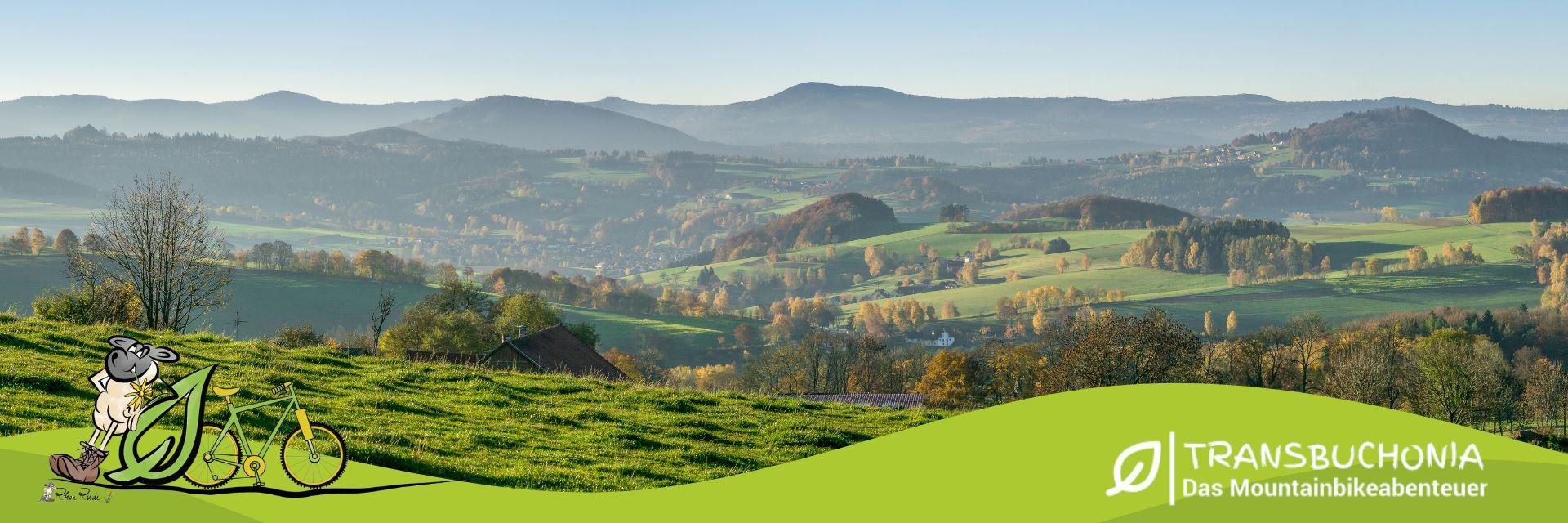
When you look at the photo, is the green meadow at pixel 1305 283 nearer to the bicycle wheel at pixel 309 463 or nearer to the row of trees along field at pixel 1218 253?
the row of trees along field at pixel 1218 253

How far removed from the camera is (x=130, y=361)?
Result: 376 inches

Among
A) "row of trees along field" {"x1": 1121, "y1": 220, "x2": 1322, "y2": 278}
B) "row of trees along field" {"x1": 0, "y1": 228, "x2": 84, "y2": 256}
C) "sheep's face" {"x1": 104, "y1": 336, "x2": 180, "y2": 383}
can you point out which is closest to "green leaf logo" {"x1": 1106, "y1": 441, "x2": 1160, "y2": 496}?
"sheep's face" {"x1": 104, "y1": 336, "x2": 180, "y2": 383}

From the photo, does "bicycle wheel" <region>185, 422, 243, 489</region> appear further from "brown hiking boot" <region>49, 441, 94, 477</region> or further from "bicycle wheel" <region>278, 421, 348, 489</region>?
"brown hiking boot" <region>49, 441, 94, 477</region>

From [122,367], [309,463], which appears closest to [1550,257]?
[309,463]

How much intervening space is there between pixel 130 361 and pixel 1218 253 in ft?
601

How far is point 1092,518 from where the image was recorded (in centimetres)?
940

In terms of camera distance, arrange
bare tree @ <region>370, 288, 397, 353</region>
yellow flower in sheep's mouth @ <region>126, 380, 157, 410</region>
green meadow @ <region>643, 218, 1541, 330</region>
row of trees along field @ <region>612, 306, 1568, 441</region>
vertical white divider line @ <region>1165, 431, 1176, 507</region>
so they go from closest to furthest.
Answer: yellow flower in sheep's mouth @ <region>126, 380, 157, 410</region> < vertical white divider line @ <region>1165, 431, 1176, 507</region> < bare tree @ <region>370, 288, 397, 353</region> < row of trees along field @ <region>612, 306, 1568, 441</region> < green meadow @ <region>643, 218, 1541, 330</region>

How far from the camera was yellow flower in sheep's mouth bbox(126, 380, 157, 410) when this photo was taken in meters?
9.51

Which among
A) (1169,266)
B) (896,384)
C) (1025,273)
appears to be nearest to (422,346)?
(896,384)

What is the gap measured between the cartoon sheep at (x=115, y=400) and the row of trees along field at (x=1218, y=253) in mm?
171092

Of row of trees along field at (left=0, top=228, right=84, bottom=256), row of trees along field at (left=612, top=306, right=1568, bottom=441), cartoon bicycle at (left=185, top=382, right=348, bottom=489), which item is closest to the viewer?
cartoon bicycle at (left=185, top=382, right=348, bottom=489)

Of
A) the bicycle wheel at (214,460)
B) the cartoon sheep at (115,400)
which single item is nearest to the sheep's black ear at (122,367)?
the cartoon sheep at (115,400)

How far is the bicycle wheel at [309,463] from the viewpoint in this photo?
9.72 meters

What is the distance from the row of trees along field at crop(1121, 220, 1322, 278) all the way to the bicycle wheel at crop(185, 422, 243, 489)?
17080 centimetres
